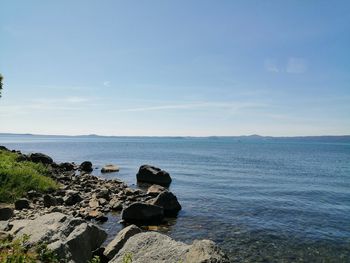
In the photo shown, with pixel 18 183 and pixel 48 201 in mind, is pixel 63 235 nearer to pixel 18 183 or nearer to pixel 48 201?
pixel 48 201

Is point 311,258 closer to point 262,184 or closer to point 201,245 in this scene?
point 201,245

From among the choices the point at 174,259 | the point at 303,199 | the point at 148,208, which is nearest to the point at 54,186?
the point at 148,208

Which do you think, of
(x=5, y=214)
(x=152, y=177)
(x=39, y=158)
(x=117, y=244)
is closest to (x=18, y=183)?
(x=5, y=214)

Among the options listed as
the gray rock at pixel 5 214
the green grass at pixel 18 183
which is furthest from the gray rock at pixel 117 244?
the green grass at pixel 18 183

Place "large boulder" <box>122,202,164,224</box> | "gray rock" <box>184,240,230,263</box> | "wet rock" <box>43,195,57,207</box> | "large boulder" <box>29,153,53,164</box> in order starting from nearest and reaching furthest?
"gray rock" <box>184,240,230,263</box>, "large boulder" <box>122,202,164,224</box>, "wet rock" <box>43,195,57,207</box>, "large boulder" <box>29,153,53,164</box>

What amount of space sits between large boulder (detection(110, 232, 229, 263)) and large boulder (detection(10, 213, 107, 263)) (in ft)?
6.38

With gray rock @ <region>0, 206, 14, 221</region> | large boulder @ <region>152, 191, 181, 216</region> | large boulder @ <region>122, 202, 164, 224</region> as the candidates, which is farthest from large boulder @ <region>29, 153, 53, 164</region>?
gray rock @ <region>0, 206, 14, 221</region>

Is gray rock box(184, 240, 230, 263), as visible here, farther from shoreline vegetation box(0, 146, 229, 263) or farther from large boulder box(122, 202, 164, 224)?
large boulder box(122, 202, 164, 224)

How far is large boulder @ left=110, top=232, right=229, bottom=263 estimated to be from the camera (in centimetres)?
1017

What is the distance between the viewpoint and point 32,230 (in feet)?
43.2

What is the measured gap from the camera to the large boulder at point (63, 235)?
38.5ft

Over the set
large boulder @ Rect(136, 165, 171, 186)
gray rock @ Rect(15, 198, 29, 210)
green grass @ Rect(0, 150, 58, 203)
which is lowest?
large boulder @ Rect(136, 165, 171, 186)

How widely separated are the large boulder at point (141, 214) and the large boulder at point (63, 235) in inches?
293

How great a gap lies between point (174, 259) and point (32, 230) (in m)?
6.13
